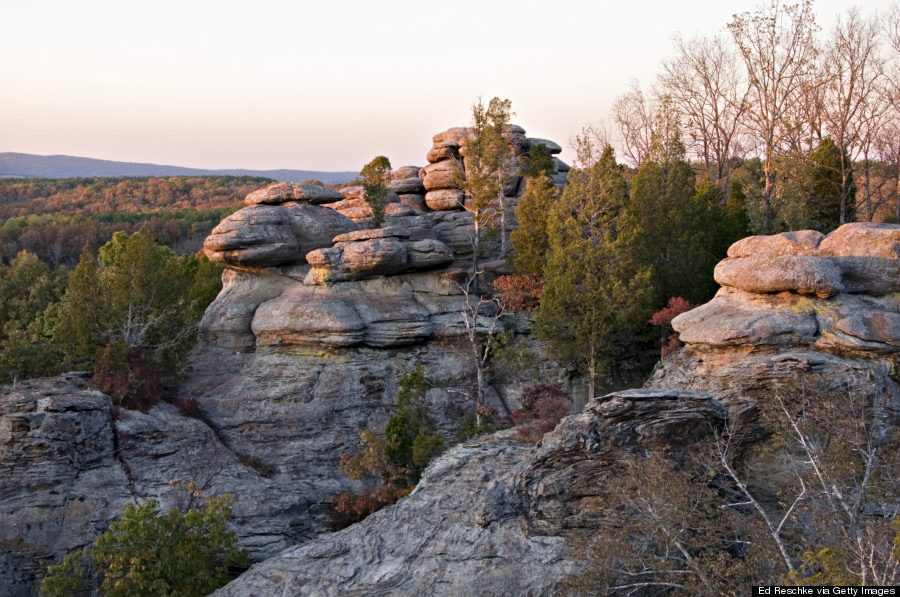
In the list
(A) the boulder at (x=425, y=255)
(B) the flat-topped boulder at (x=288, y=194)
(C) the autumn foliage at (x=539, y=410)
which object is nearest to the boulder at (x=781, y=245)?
(C) the autumn foliage at (x=539, y=410)

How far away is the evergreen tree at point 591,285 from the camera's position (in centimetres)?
2819

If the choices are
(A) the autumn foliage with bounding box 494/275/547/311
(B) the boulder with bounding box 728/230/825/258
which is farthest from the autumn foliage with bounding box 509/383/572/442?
(B) the boulder with bounding box 728/230/825/258

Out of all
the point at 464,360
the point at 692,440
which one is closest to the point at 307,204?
the point at 464,360

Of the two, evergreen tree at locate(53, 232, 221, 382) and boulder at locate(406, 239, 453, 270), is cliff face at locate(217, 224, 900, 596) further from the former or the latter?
evergreen tree at locate(53, 232, 221, 382)

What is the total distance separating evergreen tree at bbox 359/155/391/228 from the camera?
125ft

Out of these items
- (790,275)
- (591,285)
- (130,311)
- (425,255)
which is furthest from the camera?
(425,255)

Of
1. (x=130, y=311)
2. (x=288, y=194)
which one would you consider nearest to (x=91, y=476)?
(x=130, y=311)

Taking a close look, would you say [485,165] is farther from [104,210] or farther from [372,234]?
[104,210]

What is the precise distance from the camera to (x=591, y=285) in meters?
28.6

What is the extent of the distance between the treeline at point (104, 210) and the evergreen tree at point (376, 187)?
38.0 meters

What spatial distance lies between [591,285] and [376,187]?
14.8 meters

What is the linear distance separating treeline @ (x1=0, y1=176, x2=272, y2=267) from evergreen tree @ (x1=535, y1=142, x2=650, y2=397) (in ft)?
167

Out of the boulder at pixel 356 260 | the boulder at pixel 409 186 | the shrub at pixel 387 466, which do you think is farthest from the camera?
the boulder at pixel 409 186

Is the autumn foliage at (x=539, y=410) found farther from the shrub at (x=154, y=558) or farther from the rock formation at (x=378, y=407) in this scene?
the shrub at (x=154, y=558)
